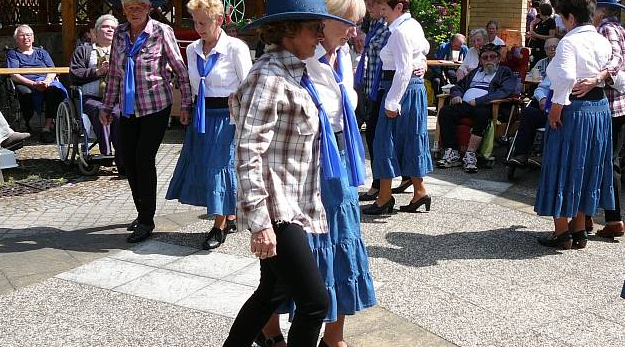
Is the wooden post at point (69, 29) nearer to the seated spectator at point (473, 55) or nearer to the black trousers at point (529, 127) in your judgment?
the seated spectator at point (473, 55)

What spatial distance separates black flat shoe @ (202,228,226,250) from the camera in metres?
5.91

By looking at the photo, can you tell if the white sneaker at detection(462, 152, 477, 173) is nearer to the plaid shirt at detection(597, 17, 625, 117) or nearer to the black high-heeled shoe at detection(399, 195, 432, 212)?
the black high-heeled shoe at detection(399, 195, 432, 212)

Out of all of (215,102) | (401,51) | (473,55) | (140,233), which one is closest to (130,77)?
(215,102)

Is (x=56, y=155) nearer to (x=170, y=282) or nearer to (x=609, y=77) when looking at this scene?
(x=170, y=282)

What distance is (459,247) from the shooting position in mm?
6027

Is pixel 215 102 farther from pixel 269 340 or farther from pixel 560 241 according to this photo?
pixel 560 241

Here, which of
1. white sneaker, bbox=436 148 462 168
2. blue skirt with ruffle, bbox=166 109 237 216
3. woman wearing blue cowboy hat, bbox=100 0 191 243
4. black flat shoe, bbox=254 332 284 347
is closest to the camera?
black flat shoe, bbox=254 332 284 347

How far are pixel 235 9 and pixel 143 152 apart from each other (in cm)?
745

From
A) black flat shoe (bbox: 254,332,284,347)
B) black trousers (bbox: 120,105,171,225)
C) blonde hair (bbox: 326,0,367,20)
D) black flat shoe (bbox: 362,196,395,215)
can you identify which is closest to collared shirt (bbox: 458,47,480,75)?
black flat shoe (bbox: 362,196,395,215)

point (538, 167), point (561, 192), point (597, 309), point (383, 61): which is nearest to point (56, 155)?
point (383, 61)

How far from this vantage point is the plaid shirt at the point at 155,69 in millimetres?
6000

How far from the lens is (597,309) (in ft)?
15.7

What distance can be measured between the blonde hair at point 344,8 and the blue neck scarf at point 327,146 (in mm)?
401

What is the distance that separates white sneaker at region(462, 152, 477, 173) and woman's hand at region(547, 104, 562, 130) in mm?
3041
